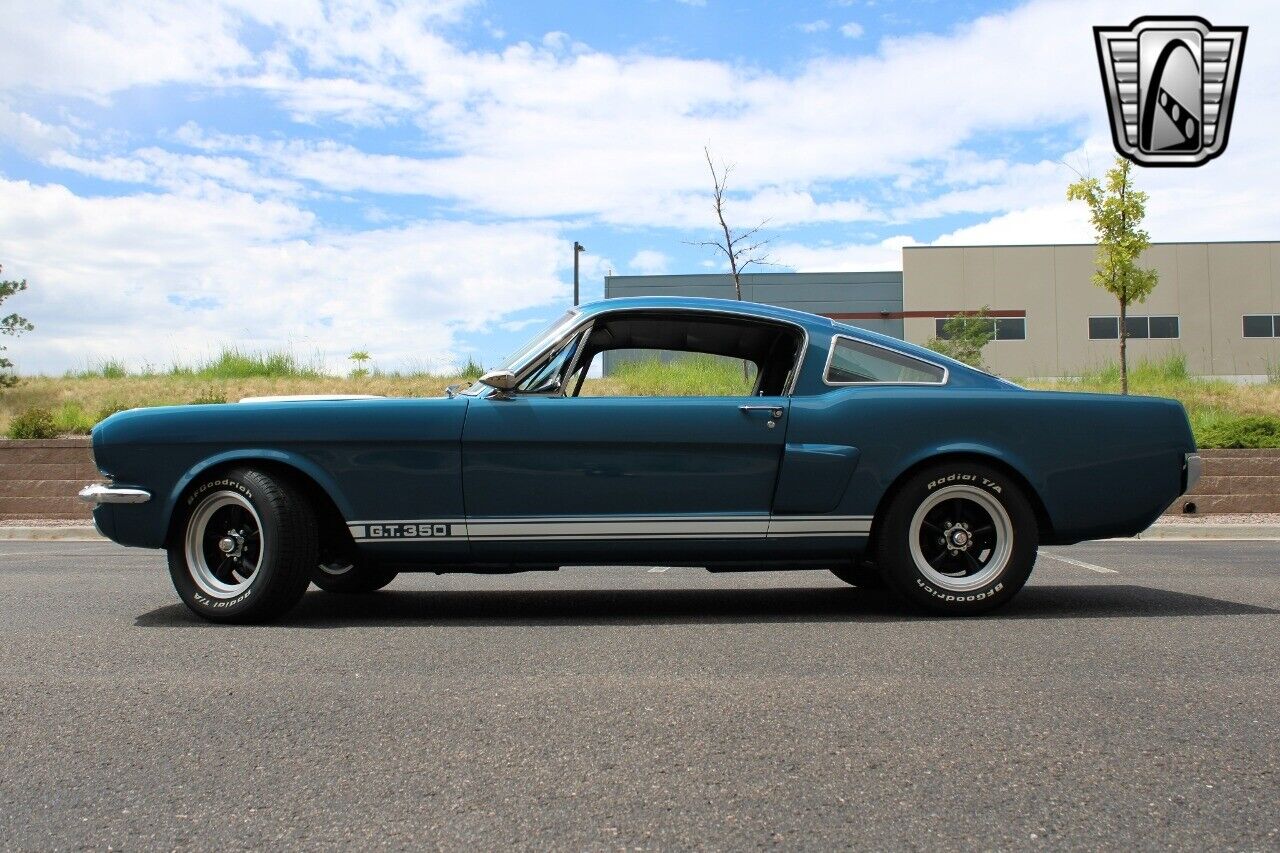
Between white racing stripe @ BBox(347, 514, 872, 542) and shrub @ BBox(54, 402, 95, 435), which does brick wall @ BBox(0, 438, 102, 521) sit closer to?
shrub @ BBox(54, 402, 95, 435)

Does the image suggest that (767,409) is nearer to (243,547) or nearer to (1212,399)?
(243,547)

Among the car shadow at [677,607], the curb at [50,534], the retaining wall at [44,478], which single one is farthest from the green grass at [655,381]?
the car shadow at [677,607]

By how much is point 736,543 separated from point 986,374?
158 cm

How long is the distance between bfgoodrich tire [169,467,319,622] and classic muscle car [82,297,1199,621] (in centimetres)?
1

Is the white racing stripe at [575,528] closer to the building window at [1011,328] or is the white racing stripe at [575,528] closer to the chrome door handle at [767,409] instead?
the chrome door handle at [767,409]

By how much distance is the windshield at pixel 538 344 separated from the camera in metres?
5.82

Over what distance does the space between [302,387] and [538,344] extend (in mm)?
17239

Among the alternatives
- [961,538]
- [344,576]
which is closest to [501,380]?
[344,576]

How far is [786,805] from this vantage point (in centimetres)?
284

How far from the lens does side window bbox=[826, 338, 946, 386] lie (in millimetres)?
5859

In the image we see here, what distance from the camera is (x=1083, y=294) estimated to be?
39.9m

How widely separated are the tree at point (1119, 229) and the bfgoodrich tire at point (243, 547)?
1917cm

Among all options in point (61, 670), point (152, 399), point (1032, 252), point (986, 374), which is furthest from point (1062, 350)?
point (61, 670)

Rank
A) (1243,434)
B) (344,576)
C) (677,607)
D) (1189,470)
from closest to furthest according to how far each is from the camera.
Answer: (1189,470) < (677,607) < (344,576) < (1243,434)
